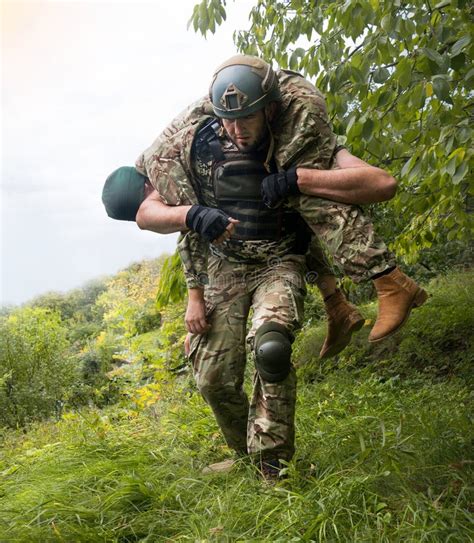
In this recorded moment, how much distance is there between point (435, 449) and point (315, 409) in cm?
151

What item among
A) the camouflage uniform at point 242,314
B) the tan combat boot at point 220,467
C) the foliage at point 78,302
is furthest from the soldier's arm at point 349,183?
the foliage at point 78,302

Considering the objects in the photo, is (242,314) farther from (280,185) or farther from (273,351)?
(280,185)

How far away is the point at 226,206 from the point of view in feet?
11.4

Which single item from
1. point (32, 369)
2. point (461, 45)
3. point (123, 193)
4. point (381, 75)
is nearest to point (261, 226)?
point (123, 193)

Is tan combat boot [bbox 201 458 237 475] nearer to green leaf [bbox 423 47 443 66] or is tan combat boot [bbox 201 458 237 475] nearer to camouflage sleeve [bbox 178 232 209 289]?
camouflage sleeve [bbox 178 232 209 289]

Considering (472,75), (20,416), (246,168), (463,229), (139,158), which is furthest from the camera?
(20,416)

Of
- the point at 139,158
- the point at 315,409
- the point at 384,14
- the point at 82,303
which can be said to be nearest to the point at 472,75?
the point at 384,14

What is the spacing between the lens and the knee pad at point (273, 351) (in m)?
3.10

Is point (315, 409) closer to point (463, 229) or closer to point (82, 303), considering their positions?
point (463, 229)

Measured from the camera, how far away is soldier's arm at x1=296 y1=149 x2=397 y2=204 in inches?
120

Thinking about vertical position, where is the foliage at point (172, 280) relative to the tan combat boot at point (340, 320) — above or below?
above

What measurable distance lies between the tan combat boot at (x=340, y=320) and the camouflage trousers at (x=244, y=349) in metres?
0.33

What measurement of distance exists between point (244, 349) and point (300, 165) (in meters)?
0.98

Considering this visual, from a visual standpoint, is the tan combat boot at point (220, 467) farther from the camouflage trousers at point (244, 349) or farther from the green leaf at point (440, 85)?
the green leaf at point (440, 85)
